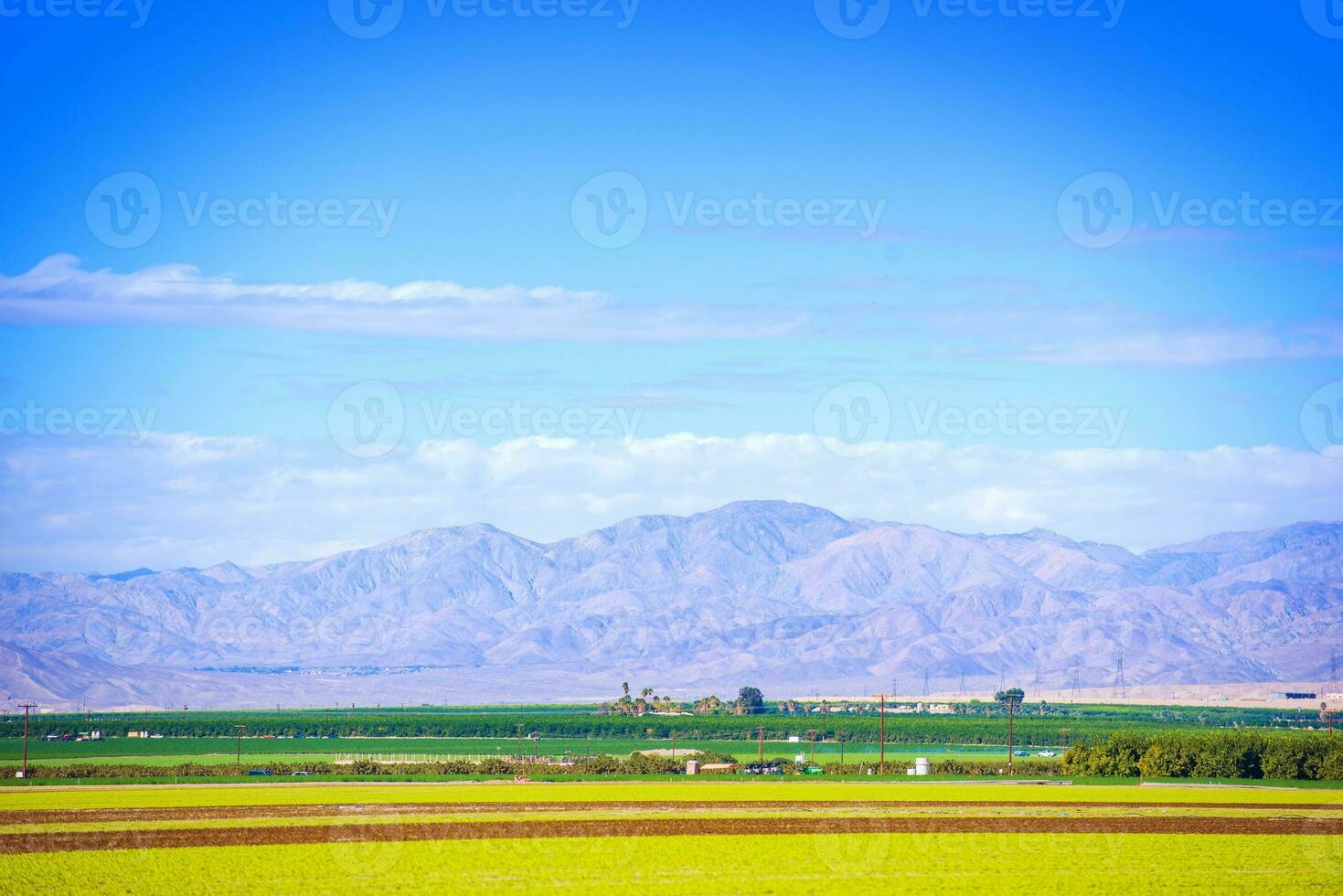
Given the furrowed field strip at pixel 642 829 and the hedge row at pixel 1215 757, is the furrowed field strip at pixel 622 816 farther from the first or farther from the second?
the hedge row at pixel 1215 757

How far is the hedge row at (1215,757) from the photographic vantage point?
90938mm

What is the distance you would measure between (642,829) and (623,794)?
2467 cm

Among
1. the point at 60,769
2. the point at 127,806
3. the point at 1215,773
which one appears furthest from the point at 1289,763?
the point at 60,769

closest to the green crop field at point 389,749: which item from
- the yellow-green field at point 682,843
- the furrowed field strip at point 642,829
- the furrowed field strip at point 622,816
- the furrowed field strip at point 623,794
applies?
the furrowed field strip at point 623,794

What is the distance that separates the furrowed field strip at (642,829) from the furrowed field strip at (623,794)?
12446mm

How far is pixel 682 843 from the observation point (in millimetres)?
49969

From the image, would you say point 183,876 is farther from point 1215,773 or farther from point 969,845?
point 1215,773

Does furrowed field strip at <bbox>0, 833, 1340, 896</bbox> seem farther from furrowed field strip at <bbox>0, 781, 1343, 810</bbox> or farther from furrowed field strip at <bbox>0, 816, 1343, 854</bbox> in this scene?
furrowed field strip at <bbox>0, 781, 1343, 810</bbox>

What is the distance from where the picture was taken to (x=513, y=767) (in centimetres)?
11069

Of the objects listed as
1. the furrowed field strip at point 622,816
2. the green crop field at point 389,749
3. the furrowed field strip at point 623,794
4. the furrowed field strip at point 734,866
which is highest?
the furrowed field strip at point 734,866

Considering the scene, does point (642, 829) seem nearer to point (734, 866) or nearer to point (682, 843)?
point (682, 843)

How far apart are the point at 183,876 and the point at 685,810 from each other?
27.2 metres

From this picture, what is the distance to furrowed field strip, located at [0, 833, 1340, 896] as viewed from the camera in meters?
39.6

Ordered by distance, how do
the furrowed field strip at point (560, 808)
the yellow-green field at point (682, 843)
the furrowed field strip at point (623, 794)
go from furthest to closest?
1. the furrowed field strip at point (623, 794)
2. the furrowed field strip at point (560, 808)
3. the yellow-green field at point (682, 843)
